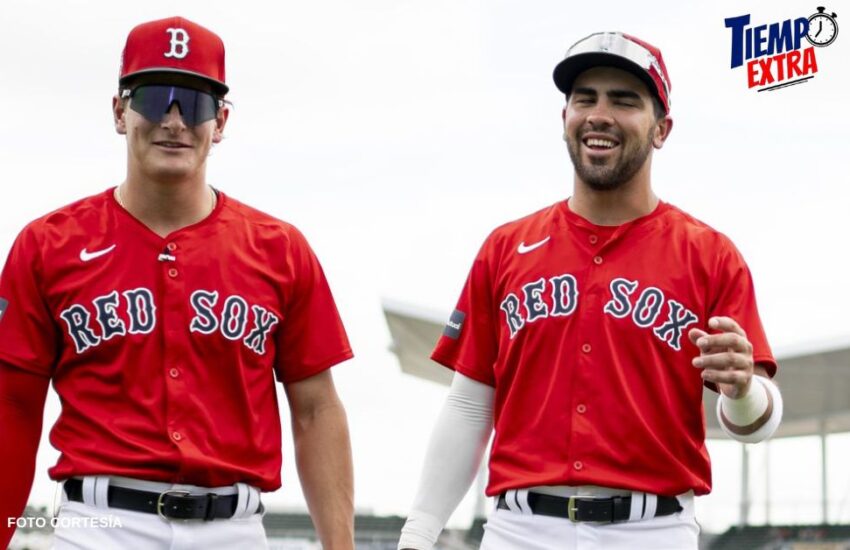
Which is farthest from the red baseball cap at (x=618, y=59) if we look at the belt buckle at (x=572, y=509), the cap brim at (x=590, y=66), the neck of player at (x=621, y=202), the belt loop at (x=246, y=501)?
the belt loop at (x=246, y=501)

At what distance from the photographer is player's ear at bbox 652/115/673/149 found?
5.33 m

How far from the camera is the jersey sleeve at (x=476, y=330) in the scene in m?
5.45

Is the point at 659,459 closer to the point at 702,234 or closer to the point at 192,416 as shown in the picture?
the point at 702,234

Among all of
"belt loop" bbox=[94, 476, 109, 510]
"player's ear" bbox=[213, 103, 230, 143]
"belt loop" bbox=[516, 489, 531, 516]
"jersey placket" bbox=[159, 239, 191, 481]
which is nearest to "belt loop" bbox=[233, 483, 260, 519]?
"jersey placket" bbox=[159, 239, 191, 481]

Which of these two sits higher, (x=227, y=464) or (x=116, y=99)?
(x=116, y=99)

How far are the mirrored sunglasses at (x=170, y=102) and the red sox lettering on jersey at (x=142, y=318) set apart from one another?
0.62m

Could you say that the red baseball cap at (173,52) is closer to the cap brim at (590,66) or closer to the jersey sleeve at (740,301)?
the cap brim at (590,66)

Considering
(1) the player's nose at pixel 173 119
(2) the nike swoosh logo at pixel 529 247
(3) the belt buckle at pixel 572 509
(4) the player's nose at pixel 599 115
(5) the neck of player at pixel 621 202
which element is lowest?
A: (3) the belt buckle at pixel 572 509

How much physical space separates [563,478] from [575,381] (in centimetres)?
35

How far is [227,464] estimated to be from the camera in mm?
4918

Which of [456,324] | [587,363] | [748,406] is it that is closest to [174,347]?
[456,324]

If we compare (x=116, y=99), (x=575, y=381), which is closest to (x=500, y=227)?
(x=575, y=381)

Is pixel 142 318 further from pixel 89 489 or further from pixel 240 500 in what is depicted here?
pixel 240 500

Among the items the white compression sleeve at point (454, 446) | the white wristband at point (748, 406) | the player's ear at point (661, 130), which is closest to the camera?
the white wristband at point (748, 406)
